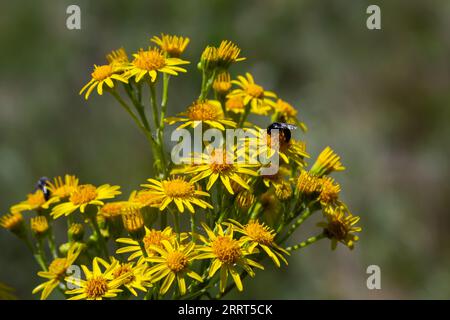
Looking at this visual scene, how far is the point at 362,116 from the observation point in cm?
1055

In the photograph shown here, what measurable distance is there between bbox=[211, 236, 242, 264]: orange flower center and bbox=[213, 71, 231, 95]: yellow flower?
4.13ft

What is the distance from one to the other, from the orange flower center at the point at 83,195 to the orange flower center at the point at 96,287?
586 mm

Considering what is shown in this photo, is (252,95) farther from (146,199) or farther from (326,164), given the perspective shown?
(146,199)

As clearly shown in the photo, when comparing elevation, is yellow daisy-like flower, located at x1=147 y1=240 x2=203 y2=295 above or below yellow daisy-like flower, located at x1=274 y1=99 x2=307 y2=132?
below

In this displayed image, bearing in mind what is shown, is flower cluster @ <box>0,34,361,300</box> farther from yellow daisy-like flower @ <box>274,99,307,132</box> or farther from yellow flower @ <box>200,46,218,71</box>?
yellow daisy-like flower @ <box>274,99,307,132</box>

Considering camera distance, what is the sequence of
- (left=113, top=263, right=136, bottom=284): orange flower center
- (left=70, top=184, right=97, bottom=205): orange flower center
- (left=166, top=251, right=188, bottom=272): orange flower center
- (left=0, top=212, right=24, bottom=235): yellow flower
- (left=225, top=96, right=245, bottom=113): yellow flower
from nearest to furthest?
(left=166, top=251, right=188, bottom=272): orange flower center
(left=113, top=263, right=136, bottom=284): orange flower center
(left=70, top=184, right=97, bottom=205): orange flower center
(left=225, top=96, right=245, bottom=113): yellow flower
(left=0, top=212, right=24, bottom=235): yellow flower

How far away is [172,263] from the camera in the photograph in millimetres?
3002

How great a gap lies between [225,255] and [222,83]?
138 cm

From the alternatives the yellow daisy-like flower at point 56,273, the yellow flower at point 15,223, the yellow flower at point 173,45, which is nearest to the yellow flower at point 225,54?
the yellow flower at point 173,45

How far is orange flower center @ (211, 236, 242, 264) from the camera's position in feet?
10.1

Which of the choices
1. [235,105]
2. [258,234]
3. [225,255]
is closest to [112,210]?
[225,255]

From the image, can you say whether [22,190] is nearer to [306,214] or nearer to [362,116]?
[306,214]

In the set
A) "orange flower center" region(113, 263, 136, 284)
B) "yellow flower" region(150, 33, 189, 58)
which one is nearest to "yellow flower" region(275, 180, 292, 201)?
→ "orange flower center" region(113, 263, 136, 284)

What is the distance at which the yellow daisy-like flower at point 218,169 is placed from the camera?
128 inches
